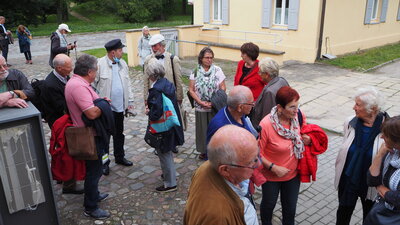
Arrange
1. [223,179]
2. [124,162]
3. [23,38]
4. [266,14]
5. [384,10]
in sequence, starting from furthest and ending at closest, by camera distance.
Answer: [384,10] → [23,38] → [266,14] → [124,162] → [223,179]

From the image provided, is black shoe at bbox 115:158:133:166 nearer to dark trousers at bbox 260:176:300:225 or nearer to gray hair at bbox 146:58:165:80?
gray hair at bbox 146:58:165:80

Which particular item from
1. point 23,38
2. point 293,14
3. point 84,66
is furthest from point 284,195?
point 23,38

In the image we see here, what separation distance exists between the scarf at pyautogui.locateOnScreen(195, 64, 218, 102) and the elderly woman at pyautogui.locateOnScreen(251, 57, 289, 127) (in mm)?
1088

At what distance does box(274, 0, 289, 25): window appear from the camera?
1319cm

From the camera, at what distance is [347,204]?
327 centimetres

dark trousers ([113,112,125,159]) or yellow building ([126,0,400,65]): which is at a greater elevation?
yellow building ([126,0,400,65])

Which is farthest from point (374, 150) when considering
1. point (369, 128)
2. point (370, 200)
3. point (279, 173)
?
point (279, 173)

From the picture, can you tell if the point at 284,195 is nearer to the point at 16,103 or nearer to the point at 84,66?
the point at 84,66

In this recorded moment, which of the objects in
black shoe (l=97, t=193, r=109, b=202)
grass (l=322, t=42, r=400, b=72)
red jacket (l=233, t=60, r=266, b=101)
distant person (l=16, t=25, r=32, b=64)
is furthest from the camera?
distant person (l=16, t=25, r=32, b=64)

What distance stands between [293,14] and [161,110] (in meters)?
9.91

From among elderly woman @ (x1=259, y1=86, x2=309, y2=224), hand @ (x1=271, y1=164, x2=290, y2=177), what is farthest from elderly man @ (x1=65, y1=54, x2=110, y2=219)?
hand @ (x1=271, y1=164, x2=290, y2=177)

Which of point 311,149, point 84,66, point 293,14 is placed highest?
point 293,14

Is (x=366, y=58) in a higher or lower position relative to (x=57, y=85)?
lower

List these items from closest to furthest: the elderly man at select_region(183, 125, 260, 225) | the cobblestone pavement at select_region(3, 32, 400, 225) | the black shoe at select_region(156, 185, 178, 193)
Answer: the elderly man at select_region(183, 125, 260, 225) < the cobblestone pavement at select_region(3, 32, 400, 225) < the black shoe at select_region(156, 185, 178, 193)
